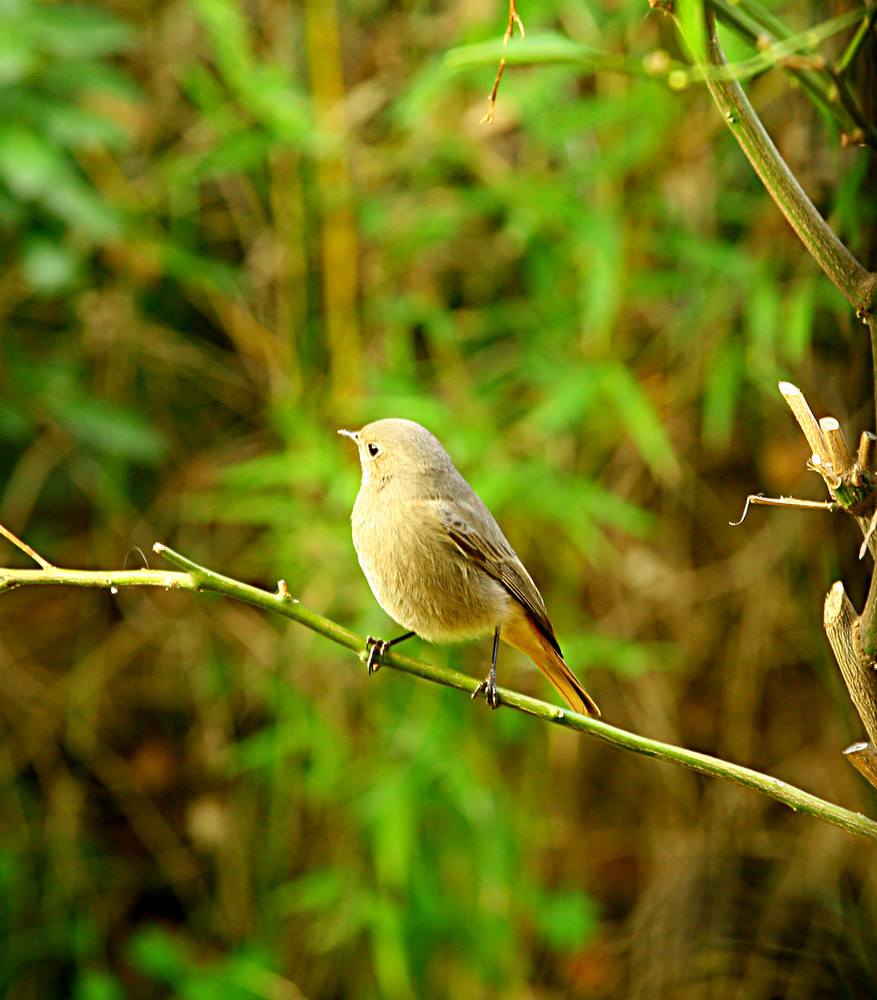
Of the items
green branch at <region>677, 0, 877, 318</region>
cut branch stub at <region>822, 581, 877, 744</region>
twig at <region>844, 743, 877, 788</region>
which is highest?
green branch at <region>677, 0, 877, 318</region>

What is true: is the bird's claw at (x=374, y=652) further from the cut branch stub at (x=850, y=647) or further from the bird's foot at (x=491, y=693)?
the cut branch stub at (x=850, y=647)

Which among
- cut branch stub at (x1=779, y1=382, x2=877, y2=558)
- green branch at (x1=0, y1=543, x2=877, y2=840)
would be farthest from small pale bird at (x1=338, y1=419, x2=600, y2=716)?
cut branch stub at (x1=779, y1=382, x2=877, y2=558)

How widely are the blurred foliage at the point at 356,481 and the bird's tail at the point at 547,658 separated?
71 cm

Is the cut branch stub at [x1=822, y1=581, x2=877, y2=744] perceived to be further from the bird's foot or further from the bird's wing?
the bird's wing

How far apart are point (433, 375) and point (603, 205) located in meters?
0.77

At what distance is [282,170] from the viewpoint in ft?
10.7

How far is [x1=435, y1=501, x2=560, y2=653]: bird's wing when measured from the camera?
1716 millimetres

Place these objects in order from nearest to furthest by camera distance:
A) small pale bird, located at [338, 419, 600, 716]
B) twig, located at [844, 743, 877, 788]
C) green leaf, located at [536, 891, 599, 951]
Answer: twig, located at [844, 743, 877, 788]
small pale bird, located at [338, 419, 600, 716]
green leaf, located at [536, 891, 599, 951]

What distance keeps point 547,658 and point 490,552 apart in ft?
0.81

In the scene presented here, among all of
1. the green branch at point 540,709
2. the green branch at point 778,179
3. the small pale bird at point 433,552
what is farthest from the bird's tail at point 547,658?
the green branch at point 778,179

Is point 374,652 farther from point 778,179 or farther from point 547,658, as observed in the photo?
point 778,179

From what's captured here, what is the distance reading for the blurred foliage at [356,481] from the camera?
279 centimetres

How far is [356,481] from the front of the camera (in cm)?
270

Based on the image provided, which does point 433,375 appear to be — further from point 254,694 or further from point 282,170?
point 254,694
